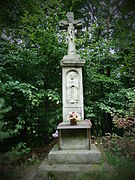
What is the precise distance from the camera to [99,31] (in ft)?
20.2

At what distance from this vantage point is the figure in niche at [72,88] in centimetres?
384

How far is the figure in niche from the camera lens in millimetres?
3840

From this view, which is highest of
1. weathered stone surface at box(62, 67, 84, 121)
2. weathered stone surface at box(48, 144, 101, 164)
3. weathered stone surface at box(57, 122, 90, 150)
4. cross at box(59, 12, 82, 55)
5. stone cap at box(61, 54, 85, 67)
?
cross at box(59, 12, 82, 55)

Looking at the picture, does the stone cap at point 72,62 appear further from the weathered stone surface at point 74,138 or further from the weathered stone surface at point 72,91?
the weathered stone surface at point 74,138

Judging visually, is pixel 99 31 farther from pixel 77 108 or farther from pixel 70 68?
pixel 77 108

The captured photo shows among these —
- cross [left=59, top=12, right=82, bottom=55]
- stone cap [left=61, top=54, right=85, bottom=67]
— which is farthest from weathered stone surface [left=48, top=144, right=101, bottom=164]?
cross [left=59, top=12, right=82, bottom=55]

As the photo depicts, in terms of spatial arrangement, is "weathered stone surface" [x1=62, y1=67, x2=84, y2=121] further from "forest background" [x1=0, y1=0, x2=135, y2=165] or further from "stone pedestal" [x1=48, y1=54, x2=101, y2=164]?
"forest background" [x1=0, y1=0, x2=135, y2=165]

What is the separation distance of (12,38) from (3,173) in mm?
4259

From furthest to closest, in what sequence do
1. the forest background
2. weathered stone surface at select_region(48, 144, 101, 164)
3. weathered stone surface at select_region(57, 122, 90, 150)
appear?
the forest background → weathered stone surface at select_region(57, 122, 90, 150) → weathered stone surface at select_region(48, 144, 101, 164)

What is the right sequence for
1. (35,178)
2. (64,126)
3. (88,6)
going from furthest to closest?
(88,6)
(64,126)
(35,178)

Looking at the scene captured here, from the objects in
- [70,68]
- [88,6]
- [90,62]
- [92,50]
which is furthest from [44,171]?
[88,6]

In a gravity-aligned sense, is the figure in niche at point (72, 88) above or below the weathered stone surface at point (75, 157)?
above

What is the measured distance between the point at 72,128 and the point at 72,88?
1108 millimetres

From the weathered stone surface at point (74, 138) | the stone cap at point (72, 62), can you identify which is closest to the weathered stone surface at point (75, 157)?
the weathered stone surface at point (74, 138)
